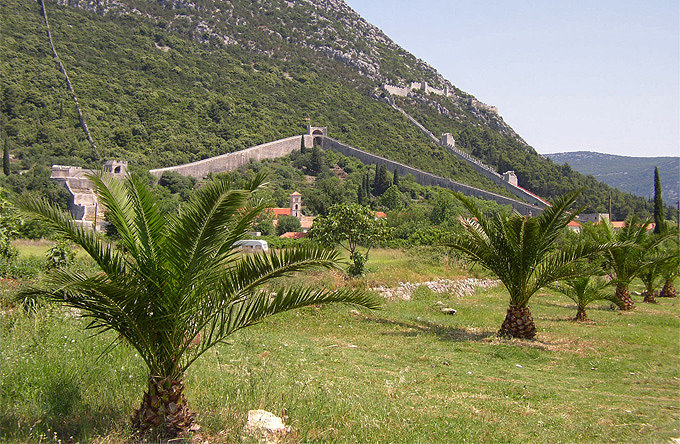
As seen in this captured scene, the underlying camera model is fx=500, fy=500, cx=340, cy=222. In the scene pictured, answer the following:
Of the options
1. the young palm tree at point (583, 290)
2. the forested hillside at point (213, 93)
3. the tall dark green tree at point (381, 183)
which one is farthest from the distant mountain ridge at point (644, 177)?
the young palm tree at point (583, 290)

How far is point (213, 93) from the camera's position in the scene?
76.1 meters

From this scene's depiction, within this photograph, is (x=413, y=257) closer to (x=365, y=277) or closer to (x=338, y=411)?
(x=365, y=277)

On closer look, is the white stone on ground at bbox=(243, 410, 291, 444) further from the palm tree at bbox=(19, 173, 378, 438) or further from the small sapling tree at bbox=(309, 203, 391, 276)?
the small sapling tree at bbox=(309, 203, 391, 276)

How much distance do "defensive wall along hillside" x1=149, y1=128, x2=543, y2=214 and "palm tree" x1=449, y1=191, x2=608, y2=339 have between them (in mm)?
42543

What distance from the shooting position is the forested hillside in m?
54.4

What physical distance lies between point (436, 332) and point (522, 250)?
2.14m

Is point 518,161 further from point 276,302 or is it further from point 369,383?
point 276,302

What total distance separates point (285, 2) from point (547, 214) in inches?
5263

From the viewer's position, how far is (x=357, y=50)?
117 metres

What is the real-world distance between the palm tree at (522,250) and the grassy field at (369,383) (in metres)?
0.69

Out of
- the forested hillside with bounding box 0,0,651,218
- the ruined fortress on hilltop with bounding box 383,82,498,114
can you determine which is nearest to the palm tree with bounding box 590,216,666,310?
A: the forested hillside with bounding box 0,0,651,218

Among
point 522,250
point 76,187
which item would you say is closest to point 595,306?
point 522,250

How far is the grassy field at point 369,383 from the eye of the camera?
3953mm

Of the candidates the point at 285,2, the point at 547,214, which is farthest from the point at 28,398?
the point at 285,2
